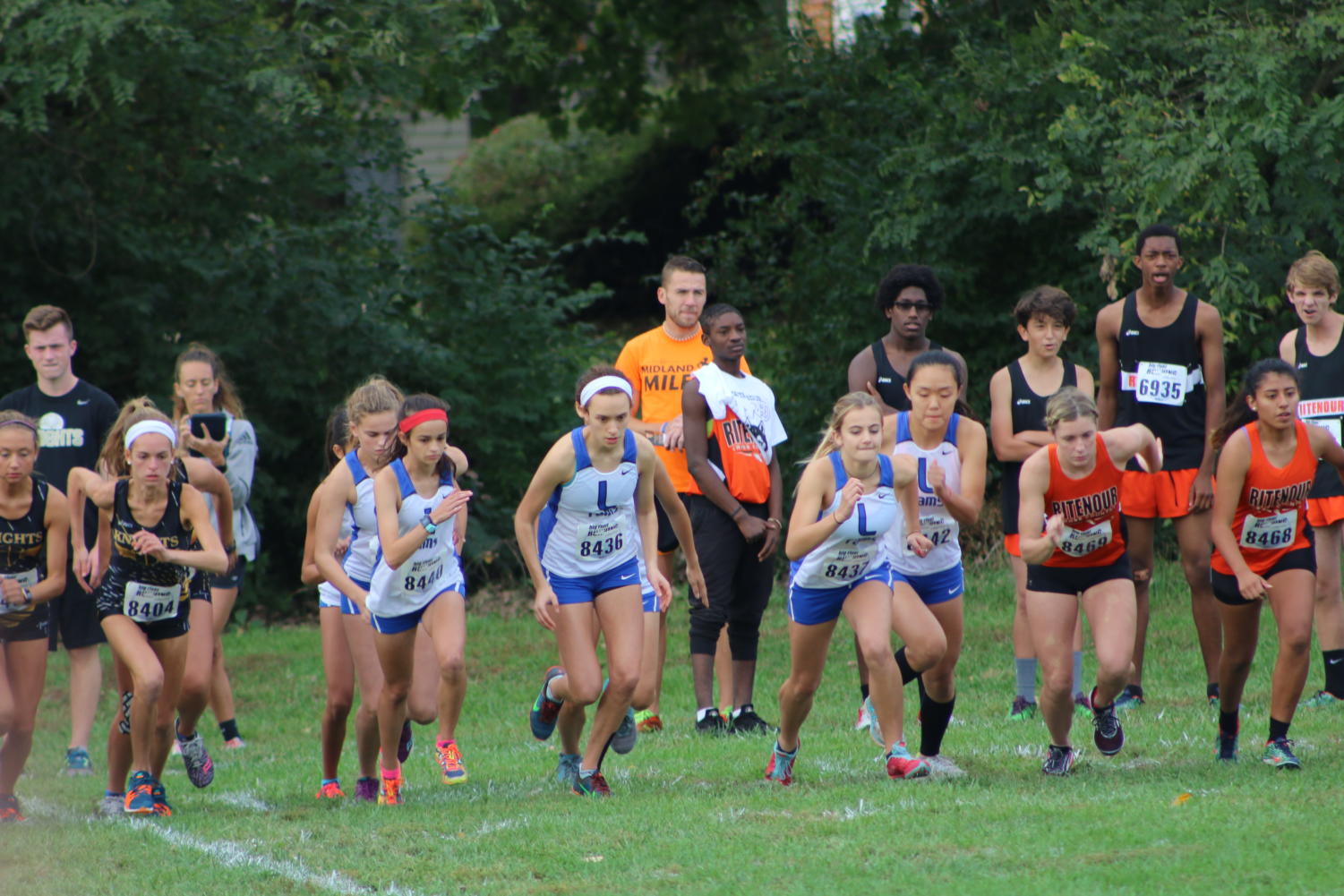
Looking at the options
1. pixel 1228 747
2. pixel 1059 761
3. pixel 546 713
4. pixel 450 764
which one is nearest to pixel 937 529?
pixel 1059 761

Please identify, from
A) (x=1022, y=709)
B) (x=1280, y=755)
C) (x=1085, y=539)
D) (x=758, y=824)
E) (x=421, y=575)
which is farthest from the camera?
(x=1022, y=709)

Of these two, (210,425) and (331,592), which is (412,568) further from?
(210,425)

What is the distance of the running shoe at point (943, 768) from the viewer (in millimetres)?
7469

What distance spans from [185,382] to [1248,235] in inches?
309

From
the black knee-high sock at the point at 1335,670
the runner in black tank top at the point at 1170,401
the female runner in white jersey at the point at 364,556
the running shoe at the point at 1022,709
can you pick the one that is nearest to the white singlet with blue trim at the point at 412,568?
the female runner in white jersey at the point at 364,556

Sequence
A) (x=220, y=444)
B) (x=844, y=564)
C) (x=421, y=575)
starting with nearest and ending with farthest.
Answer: (x=844, y=564) < (x=421, y=575) < (x=220, y=444)

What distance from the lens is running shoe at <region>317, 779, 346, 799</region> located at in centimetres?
799

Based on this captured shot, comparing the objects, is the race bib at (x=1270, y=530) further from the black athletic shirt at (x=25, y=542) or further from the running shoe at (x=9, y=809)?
the running shoe at (x=9, y=809)

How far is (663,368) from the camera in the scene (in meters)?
9.66

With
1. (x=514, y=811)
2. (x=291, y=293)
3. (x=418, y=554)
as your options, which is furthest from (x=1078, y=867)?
(x=291, y=293)

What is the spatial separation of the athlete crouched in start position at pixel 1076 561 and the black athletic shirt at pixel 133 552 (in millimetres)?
3903

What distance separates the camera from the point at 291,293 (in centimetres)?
1616

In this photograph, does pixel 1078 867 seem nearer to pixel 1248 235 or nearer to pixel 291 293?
pixel 1248 235

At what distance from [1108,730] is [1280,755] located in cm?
74
